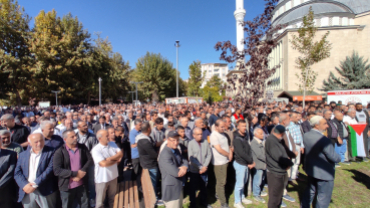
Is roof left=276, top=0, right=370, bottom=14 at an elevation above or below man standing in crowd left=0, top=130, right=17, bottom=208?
above

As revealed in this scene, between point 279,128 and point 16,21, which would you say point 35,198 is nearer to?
point 279,128

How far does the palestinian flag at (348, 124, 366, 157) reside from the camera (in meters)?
5.95

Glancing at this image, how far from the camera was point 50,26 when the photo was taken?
24.5m

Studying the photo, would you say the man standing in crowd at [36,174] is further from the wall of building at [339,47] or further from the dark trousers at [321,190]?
the wall of building at [339,47]

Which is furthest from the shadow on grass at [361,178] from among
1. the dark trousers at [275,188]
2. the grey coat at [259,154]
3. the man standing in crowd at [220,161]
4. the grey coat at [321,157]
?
the man standing in crowd at [220,161]

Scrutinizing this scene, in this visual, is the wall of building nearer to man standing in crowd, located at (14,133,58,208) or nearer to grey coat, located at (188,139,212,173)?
grey coat, located at (188,139,212,173)

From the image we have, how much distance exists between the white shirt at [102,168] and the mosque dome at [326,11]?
23.7 m

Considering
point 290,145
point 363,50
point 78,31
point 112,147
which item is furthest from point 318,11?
point 78,31

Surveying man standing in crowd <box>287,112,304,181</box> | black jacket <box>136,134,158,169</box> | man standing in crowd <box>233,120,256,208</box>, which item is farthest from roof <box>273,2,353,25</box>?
black jacket <box>136,134,158,169</box>

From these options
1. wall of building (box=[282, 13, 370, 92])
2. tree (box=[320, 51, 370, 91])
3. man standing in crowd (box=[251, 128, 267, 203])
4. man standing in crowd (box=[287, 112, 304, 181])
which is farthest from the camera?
wall of building (box=[282, 13, 370, 92])

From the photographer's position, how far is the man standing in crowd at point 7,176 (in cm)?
273

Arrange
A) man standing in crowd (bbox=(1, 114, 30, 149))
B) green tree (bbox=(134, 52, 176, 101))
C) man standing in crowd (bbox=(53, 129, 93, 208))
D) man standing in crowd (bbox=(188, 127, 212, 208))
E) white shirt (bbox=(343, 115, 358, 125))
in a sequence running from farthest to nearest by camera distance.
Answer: green tree (bbox=(134, 52, 176, 101)) → white shirt (bbox=(343, 115, 358, 125)) → man standing in crowd (bbox=(1, 114, 30, 149)) → man standing in crowd (bbox=(188, 127, 212, 208)) → man standing in crowd (bbox=(53, 129, 93, 208))

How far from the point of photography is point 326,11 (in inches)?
975

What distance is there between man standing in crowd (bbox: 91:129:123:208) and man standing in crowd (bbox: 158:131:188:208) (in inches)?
40.3
